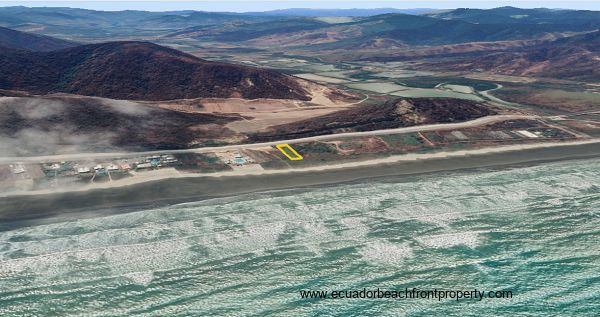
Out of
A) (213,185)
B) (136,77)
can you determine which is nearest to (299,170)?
(213,185)

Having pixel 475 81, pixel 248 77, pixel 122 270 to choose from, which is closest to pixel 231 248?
pixel 122 270

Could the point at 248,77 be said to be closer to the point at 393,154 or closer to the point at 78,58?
the point at 78,58

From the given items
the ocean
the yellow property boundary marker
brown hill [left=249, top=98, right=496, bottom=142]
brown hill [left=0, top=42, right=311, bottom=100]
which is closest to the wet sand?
the ocean

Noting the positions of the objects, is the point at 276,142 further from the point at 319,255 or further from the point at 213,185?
the point at 319,255

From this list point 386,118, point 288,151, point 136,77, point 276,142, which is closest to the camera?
point 288,151

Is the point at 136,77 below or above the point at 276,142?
above

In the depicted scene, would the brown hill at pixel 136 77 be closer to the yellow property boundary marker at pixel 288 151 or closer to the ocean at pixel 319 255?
the yellow property boundary marker at pixel 288 151
